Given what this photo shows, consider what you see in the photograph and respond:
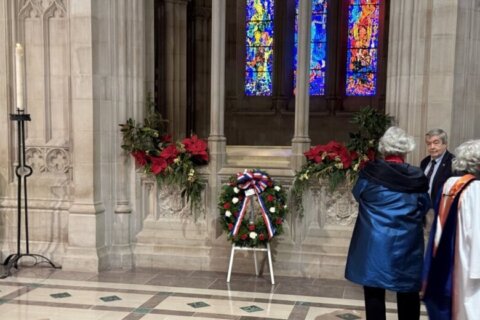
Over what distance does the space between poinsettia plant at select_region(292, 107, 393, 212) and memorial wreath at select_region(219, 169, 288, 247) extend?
12.7 inches

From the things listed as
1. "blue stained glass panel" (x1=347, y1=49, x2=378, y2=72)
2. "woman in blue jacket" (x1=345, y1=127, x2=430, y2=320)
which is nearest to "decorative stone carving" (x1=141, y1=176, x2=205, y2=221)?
"woman in blue jacket" (x1=345, y1=127, x2=430, y2=320)

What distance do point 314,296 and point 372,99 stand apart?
15.6 feet

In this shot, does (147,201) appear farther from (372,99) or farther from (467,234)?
(372,99)

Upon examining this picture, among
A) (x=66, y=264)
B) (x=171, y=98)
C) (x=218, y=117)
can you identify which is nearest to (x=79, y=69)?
(x=218, y=117)

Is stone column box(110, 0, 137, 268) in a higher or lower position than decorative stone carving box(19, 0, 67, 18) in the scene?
lower

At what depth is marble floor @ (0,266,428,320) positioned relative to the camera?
4.26 metres

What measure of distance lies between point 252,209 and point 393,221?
6.99 ft

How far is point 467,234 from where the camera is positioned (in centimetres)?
286

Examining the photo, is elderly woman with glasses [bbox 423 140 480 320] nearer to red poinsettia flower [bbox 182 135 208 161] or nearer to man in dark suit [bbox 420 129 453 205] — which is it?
man in dark suit [bbox 420 129 453 205]

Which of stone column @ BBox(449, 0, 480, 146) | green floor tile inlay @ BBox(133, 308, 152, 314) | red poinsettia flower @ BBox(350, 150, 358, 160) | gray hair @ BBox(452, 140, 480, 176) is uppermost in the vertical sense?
stone column @ BBox(449, 0, 480, 146)

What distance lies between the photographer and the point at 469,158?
2.88 m

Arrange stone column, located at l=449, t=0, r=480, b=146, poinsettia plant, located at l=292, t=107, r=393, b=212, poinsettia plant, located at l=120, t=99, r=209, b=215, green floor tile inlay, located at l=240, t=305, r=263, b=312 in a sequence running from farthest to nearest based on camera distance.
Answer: poinsettia plant, located at l=120, t=99, r=209, b=215
poinsettia plant, located at l=292, t=107, r=393, b=212
stone column, located at l=449, t=0, r=480, b=146
green floor tile inlay, located at l=240, t=305, r=263, b=312

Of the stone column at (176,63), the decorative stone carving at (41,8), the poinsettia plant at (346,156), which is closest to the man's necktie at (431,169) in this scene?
the poinsettia plant at (346,156)

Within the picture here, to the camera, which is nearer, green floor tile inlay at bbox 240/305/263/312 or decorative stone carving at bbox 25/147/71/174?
green floor tile inlay at bbox 240/305/263/312
